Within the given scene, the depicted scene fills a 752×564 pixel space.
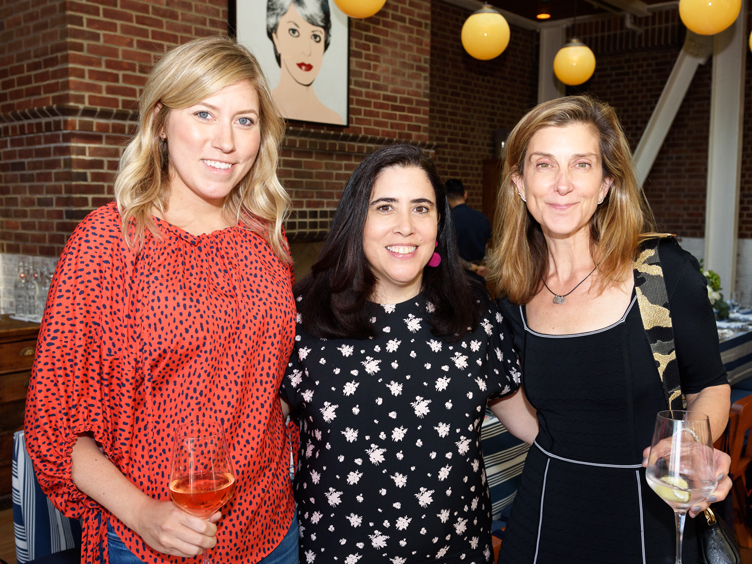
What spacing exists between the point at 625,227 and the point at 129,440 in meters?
1.24

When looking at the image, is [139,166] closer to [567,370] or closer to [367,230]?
[367,230]

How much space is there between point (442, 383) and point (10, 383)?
293 cm

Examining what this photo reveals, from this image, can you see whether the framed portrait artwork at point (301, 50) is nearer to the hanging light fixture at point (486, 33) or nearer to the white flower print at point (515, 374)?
the hanging light fixture at point (486, 33)

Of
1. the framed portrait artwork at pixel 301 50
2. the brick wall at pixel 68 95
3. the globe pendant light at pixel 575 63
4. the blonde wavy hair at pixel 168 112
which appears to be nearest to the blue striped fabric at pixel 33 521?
the blonde wavy hair at pixel 168 112

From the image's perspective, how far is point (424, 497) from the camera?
1454 mm

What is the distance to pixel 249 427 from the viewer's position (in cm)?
137

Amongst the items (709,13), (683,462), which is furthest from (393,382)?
(709,13)

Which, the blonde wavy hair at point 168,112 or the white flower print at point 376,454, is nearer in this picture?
the blonde wavy hair at point 168,112

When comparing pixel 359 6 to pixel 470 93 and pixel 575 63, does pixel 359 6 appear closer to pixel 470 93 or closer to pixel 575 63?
pixel 575 63

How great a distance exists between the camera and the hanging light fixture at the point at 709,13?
4219mm

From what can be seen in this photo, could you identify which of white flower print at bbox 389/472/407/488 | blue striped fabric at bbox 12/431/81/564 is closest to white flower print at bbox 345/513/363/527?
white flower print at bbox 389/472/407/488

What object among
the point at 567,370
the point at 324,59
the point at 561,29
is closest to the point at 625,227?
the point at 567,370

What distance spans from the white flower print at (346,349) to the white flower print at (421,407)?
0.65ft

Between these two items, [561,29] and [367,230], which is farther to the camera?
[561,29]
